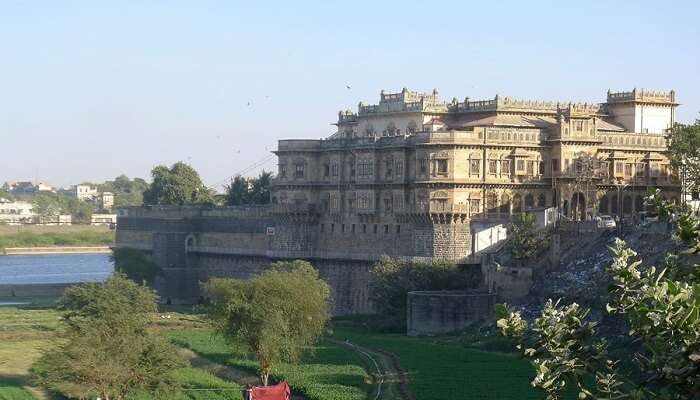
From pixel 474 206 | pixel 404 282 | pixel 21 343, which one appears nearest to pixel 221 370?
pixel 404 282

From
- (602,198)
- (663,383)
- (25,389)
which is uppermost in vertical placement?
(602,198)

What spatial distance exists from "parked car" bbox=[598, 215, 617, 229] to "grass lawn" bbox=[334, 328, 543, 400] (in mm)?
11127

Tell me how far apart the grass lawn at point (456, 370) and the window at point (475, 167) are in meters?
12.7

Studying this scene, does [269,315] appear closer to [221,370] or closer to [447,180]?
[221,370]

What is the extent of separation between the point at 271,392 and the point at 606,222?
90.5 feet

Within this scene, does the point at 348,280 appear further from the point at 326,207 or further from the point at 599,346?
the point at 599,346

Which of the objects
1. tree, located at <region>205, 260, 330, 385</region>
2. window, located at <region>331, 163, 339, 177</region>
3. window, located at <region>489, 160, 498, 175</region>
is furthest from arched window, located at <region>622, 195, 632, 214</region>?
tree, located at <region>205, 260, 330, 385</region>

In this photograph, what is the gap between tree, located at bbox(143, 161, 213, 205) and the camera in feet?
431

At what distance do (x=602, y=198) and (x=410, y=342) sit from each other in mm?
19194

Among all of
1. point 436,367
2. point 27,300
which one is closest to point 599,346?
point 436,367

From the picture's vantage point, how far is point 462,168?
264 ft

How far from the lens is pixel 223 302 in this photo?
219 feet

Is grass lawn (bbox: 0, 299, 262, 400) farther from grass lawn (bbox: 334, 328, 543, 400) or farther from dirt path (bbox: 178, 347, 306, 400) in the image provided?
grass lawn (bbox: 334, 328, 543, 400)

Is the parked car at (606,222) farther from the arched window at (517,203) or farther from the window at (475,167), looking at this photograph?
the window at (475,167)
